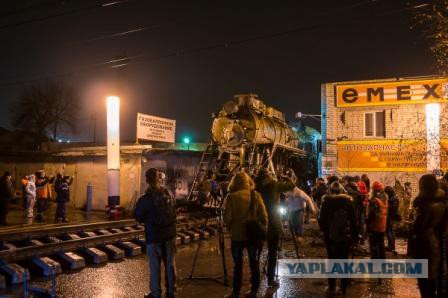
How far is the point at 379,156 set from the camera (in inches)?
740

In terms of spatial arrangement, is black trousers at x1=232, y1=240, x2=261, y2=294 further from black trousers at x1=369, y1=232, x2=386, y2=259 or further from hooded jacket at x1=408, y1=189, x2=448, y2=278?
black trousers at x1=369, y1=232, x2=386, y2=259

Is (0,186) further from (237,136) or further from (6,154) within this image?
(6,154)

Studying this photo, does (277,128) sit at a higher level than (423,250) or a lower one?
higher

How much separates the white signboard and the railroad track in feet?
29.9

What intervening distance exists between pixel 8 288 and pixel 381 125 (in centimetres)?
1583

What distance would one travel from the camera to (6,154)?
2916 centimetres

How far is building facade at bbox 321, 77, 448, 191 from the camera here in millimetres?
18047

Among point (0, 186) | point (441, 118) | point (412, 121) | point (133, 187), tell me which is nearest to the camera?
point (0, 186)

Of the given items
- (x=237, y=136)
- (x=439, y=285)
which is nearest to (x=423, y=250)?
(x=439, y=285)

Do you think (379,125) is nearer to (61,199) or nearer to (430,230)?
(61,199)

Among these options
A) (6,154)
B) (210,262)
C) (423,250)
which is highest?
(6,154)

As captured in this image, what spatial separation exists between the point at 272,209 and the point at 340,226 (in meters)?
1.18

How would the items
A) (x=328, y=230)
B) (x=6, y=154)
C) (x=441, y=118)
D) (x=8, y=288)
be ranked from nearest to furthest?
(x=328, y=230), (x=8, y=288), (x=441, y=118), (x=6, y=154)

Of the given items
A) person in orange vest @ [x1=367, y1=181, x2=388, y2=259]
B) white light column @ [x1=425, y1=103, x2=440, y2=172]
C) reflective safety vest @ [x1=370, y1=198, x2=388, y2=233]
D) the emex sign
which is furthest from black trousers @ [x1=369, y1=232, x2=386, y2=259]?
the emex sign
